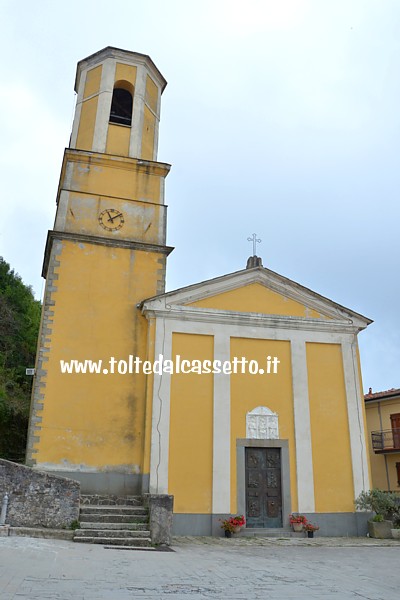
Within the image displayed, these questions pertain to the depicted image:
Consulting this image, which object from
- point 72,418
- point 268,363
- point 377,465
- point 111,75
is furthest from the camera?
point 377,465

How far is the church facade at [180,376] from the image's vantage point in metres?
13.2

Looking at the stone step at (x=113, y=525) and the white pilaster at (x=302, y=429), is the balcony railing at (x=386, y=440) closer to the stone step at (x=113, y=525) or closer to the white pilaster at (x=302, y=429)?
the white pilaster at (x=302, y=429)

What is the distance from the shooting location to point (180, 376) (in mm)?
14047

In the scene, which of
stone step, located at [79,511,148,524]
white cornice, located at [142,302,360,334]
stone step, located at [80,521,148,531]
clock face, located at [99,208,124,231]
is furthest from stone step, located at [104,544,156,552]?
clock face, located at [99,208,124,231]

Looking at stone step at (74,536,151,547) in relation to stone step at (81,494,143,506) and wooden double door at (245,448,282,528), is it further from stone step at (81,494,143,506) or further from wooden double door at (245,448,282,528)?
wooden double door at (245,448,282,528)

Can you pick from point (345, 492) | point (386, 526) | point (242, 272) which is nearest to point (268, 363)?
point (242, 272)

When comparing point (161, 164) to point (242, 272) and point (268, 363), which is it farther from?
point (268, 363)

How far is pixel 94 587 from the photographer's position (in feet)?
19.5

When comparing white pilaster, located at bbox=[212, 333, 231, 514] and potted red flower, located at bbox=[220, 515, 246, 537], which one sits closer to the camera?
potted red flower, located at bbox=[220, 515, 246, 537]

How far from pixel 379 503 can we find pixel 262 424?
360 centimetres

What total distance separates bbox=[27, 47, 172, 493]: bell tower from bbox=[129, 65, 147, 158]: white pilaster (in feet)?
0.11

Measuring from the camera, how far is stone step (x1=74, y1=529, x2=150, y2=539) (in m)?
10.4

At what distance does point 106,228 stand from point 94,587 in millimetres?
11338

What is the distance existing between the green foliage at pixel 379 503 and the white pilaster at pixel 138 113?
1235cm
